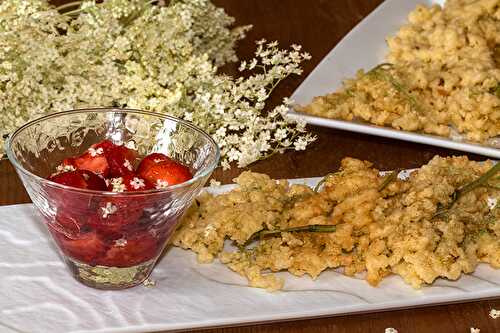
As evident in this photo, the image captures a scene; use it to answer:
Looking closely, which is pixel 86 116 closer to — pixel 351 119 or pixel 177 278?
pixel 177 278

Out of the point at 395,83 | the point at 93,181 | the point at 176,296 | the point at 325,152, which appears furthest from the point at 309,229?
the point at 395,83

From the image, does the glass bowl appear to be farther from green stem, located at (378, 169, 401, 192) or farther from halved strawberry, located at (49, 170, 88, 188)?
green stem, located at (378, 169, 401, 192)

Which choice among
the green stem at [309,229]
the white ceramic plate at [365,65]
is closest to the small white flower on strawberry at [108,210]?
the green stem at [309,229]

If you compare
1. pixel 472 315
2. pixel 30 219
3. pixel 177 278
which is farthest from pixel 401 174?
pixel 30 219

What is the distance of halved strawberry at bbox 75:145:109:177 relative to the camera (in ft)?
4.63

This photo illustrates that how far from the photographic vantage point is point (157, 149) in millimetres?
1544

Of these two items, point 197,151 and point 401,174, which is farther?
point 401,174

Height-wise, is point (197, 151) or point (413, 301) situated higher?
point (197, 151)

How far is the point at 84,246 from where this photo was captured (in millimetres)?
1341

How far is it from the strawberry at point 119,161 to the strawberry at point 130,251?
0.37 feet

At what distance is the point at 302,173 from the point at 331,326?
505mm

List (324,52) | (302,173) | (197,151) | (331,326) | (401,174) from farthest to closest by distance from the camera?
(324,52)
(302,173)
(401,174)
(197,151)
(331,326)

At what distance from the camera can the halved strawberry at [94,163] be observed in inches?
55.6

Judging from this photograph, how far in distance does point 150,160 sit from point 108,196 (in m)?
0.17
